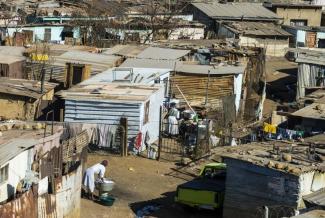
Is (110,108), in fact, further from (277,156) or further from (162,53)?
(162,53)

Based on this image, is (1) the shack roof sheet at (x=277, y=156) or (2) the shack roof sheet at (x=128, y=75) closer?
(1) the shack roof sheet at (x=277, y=156)

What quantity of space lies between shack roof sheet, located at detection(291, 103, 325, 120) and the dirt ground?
14.7 ft

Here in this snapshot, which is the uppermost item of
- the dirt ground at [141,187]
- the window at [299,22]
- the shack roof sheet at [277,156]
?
the window at [299,22]

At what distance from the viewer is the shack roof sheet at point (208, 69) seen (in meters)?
27.7

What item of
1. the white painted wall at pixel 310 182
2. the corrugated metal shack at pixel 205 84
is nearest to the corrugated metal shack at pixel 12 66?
the corrugated metal shack at pixel 205 84

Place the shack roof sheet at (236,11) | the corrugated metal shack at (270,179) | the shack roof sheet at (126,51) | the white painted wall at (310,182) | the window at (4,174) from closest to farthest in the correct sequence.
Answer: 1. the window at (4,174)
2. the white painted wall at (310,182)
3. the corrugated metal shack at (270,179)
4. the shack roof sheet at (126,51)
5. the shack roof sheet at (236,11)

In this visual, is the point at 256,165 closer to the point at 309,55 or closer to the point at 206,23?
the point at 309,55

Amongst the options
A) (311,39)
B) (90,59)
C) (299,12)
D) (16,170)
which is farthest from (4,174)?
(299,12)

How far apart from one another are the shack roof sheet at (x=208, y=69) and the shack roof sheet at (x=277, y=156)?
9460mm

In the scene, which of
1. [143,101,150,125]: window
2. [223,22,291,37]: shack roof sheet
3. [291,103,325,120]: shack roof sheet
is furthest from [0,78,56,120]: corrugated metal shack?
[223,22,291,37]: shack roof sheet

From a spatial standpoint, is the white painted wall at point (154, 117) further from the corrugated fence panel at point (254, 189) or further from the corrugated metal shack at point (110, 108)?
the corrugated fence panel at point (254, 189)

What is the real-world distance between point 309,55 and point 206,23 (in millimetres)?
16011

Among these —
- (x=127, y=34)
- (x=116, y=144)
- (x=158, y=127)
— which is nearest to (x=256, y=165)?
(x=116, y=144)

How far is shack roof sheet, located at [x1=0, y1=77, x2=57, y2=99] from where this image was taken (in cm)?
2305
